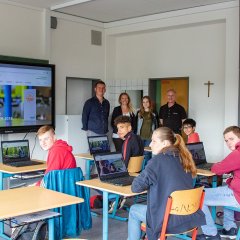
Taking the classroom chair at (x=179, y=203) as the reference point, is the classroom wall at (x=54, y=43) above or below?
above

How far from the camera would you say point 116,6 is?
22.2ft

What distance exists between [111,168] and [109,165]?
0.11ft

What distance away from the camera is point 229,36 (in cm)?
643

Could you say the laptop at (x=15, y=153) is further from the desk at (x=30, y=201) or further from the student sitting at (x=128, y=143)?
the desk at (x=30, y=201)

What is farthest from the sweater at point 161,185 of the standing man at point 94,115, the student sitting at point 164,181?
the standing man at point 94,115

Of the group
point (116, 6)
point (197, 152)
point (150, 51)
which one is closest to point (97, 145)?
point (197, 152)

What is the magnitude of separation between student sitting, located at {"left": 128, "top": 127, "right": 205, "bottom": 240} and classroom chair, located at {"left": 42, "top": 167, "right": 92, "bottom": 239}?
2.90ft

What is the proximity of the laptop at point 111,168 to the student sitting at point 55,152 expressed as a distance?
29 cm

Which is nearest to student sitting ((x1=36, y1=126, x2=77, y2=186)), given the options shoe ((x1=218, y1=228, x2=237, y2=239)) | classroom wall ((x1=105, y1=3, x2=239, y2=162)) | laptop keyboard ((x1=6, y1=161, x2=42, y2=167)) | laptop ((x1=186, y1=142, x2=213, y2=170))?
laptop keyboard ((x1=6, y1=161, x2=42, y2=167))

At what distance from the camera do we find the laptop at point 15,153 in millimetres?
4360

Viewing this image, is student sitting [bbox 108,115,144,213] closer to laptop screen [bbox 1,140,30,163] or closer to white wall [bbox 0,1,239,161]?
laptop screen [bbox 1,140,30,163]

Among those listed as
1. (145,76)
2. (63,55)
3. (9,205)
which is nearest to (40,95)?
(63,55)

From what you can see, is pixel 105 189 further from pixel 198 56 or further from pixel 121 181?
pixel 198 56

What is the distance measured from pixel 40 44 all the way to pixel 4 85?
120 centimetres
